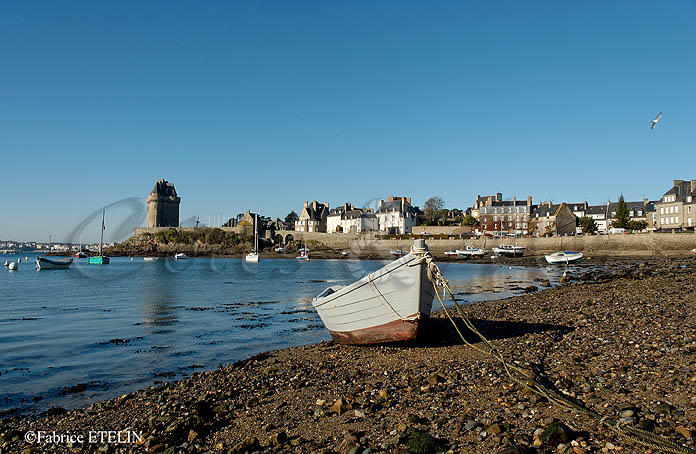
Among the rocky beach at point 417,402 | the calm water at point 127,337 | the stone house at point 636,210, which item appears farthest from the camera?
the stone house at point 636,210

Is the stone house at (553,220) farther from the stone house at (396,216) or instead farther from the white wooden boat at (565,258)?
the white wooden boat at (565,258)

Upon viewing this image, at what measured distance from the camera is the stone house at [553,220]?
81375mm

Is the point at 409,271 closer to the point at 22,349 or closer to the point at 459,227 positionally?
the point at 22,349

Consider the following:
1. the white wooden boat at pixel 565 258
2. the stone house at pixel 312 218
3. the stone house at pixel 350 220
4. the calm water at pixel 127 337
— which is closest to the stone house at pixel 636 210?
the white wooden boat at pixel 565 258

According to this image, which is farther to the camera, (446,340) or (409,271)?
(446,340)

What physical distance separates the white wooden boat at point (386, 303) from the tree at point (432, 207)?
99868 mm

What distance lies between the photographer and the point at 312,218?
4483 inches

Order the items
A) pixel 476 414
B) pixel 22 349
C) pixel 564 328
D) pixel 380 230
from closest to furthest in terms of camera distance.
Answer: pixel 476 414
pixel 564 328
pixel 22 349
pixel 380 230

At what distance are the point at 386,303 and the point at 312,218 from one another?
10435cm

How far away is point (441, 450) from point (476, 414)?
1.05m

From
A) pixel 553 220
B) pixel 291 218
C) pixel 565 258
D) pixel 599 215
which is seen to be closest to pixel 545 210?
pixel 553 220

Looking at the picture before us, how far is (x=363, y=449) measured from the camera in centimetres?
502

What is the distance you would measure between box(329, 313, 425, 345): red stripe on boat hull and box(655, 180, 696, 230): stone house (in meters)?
72.1

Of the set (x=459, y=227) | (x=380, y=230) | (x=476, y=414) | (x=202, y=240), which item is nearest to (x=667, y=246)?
(x=459, y=227)
